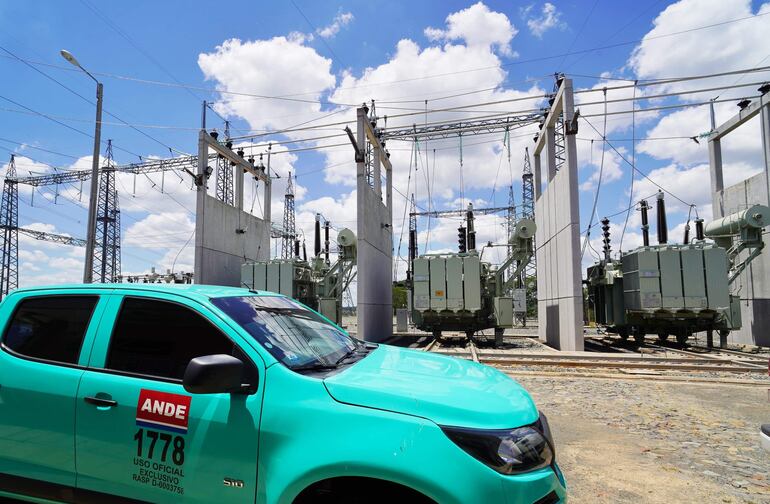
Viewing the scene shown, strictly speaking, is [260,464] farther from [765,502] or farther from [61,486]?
[765,502]

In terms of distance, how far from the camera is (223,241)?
22969mm

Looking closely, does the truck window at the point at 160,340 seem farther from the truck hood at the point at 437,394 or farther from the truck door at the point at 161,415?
the truck hood at the point at 437,394

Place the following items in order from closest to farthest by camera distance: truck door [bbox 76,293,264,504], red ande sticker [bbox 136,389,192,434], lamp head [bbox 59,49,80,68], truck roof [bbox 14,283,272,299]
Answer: truck door [bbox 76,293,264,504] → red ande sticker [bbox 136,389,192,434] → truck roof [bbox 14,283,272,299] → lamp head [bbox 59,49,80,68]

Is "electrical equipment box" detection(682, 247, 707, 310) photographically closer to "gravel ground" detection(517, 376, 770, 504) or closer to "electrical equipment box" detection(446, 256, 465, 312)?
"electrical equipment box" detection(446, 256, 465, 312)

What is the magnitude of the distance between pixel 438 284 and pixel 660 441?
44.5ft

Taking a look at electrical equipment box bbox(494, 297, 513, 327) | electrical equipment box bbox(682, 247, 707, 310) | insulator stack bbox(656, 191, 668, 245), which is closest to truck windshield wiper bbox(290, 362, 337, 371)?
electrical equipment box bbox(494, 297, 513, 327)

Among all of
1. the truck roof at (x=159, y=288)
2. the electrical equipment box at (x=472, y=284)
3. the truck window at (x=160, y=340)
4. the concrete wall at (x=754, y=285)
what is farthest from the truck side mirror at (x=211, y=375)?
the concrete wall at (x=754, y=285)

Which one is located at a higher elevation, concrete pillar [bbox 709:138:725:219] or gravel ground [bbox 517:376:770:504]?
concrete pillar [bbox 709:138:725:219]

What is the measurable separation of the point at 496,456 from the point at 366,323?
16.1m

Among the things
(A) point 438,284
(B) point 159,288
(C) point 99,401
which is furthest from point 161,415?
(A) point 438,284

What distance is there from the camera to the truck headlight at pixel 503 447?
2.02m

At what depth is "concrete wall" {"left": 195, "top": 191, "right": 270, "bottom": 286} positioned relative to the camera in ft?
68.4

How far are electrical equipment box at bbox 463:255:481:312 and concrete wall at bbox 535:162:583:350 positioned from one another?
3011 millimetres

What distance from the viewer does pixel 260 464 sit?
2186 mm
